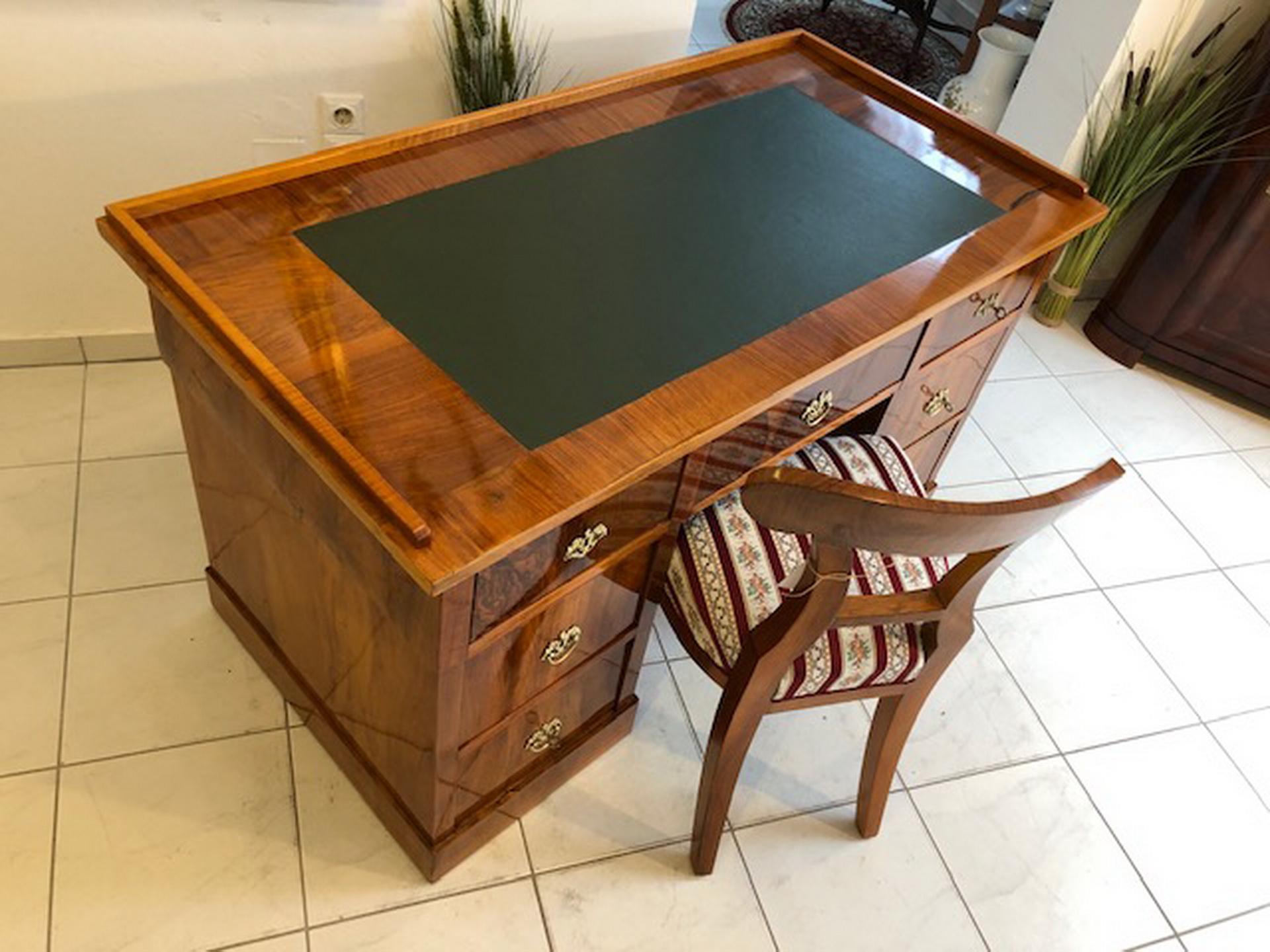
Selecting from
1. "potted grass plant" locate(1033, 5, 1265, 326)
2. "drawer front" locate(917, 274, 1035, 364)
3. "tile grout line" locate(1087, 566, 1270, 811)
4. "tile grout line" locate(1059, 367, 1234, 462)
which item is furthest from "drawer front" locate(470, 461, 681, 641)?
"potted grass plant" locate(1033, 5, 1265, 326)

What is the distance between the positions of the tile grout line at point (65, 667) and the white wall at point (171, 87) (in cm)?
23

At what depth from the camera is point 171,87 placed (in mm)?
1815

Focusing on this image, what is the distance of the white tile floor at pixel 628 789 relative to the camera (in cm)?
151

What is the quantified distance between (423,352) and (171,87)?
3.35 feet

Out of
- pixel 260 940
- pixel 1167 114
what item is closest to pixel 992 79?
pixel 1167 114

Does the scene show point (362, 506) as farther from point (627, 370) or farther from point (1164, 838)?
point (1164, 838)

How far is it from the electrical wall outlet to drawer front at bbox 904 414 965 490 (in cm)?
121

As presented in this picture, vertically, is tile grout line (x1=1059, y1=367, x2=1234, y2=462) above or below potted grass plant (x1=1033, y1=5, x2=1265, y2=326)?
below

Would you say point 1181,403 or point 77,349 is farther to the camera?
point 1181,403

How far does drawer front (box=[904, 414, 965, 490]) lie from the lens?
1.99 metres

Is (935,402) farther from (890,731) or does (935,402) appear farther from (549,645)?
(549,645)

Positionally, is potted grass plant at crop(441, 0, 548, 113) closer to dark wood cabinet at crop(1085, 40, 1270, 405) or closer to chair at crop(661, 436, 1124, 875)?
chair at crop(661, 436, 1124, 875)

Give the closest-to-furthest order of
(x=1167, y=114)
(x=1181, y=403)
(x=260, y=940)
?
(x=260, y=940), (x=1167, y=114), (x=1181, y=403)

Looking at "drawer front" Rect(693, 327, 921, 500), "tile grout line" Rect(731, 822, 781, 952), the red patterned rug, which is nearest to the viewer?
"drawer front" Rect(693, 327, 921, 500)
